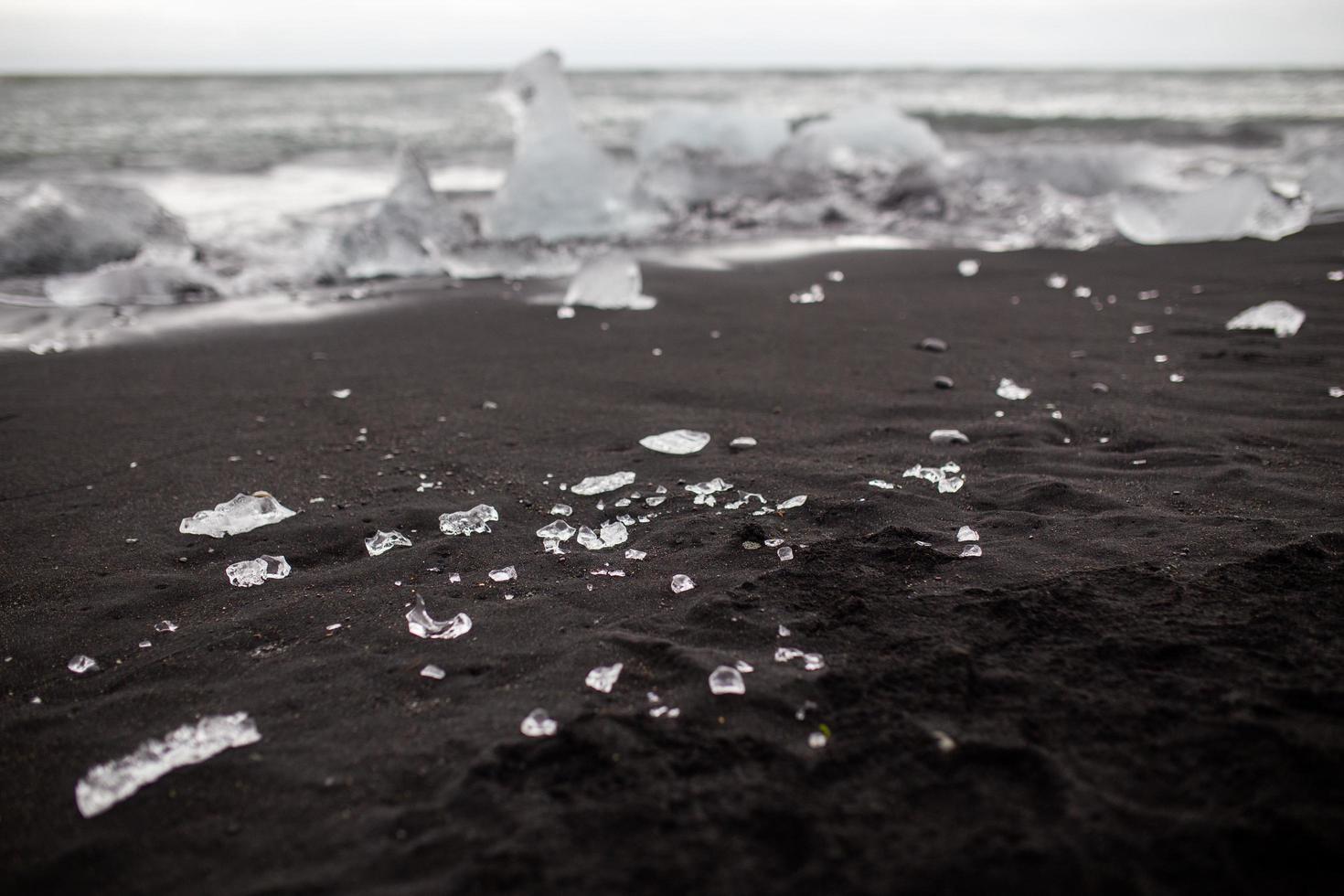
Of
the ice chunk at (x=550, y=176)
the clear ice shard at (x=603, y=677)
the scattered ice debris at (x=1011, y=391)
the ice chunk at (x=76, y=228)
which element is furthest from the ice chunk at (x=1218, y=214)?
the ice chunk at (x=76, y=228)

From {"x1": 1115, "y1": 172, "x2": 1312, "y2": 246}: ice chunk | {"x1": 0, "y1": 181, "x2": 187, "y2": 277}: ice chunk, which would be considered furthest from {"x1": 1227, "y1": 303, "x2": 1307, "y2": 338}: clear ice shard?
{"x1": 0, "y1": 181, "x2": 187, "y2": 277}: ice chunk

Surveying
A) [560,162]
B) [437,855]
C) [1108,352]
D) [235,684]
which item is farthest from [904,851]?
[560,162]

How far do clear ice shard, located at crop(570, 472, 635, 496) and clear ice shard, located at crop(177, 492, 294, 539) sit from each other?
78 centimetres

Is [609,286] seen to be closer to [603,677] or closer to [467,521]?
[467,521]

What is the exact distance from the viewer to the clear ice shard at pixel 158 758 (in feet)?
4.27

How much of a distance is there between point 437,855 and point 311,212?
24.6 ft

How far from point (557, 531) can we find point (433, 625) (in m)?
0.48

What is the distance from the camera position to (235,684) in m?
1.57

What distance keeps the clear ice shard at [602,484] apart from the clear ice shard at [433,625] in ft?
2.22

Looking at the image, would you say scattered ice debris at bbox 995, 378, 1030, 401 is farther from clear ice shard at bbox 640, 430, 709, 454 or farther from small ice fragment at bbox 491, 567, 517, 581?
small ice fragment at bbox 491, 567, 517, 581

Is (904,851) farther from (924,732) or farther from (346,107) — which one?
(346,107)

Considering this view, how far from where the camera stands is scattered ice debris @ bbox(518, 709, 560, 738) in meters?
1.38

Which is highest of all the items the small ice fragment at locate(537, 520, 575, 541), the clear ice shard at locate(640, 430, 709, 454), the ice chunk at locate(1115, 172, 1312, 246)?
the ice chunk at locate(1115, 172, 1312, 246)

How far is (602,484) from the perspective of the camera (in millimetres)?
2393
